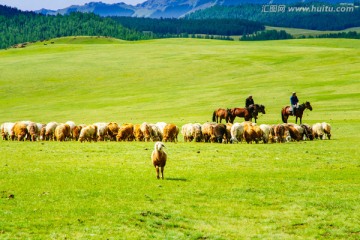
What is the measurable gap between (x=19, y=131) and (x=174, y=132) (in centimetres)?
1013

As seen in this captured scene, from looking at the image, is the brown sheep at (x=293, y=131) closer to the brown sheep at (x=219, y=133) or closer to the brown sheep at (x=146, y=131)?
the brown sheep at (x=219, y=133)

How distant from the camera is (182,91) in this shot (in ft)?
227

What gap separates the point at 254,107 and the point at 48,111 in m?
26.6

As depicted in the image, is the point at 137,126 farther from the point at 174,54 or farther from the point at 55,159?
the point at 174,54

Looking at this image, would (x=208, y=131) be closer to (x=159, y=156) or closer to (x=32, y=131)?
(x=32, y=131)

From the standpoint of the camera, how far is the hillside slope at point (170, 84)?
5375 centimetres

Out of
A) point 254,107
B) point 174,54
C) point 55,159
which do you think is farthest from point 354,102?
point 174,54

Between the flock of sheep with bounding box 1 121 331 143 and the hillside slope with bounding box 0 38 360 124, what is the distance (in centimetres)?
1027

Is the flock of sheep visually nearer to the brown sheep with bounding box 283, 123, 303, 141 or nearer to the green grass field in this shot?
the brown sheep with bounding box 283, 123, 303, 141

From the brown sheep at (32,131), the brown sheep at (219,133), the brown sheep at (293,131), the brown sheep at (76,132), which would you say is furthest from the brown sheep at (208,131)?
the brown sheep at (32,131)

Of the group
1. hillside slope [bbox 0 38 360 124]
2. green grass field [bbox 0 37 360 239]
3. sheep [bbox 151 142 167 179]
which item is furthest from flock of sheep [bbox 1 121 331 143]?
sheep [bbox 151 142 167 179]

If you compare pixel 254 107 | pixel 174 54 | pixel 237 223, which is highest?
pixel 174 54

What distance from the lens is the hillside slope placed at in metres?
53.8

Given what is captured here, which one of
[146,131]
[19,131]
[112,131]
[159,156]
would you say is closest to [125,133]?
[112,131]
